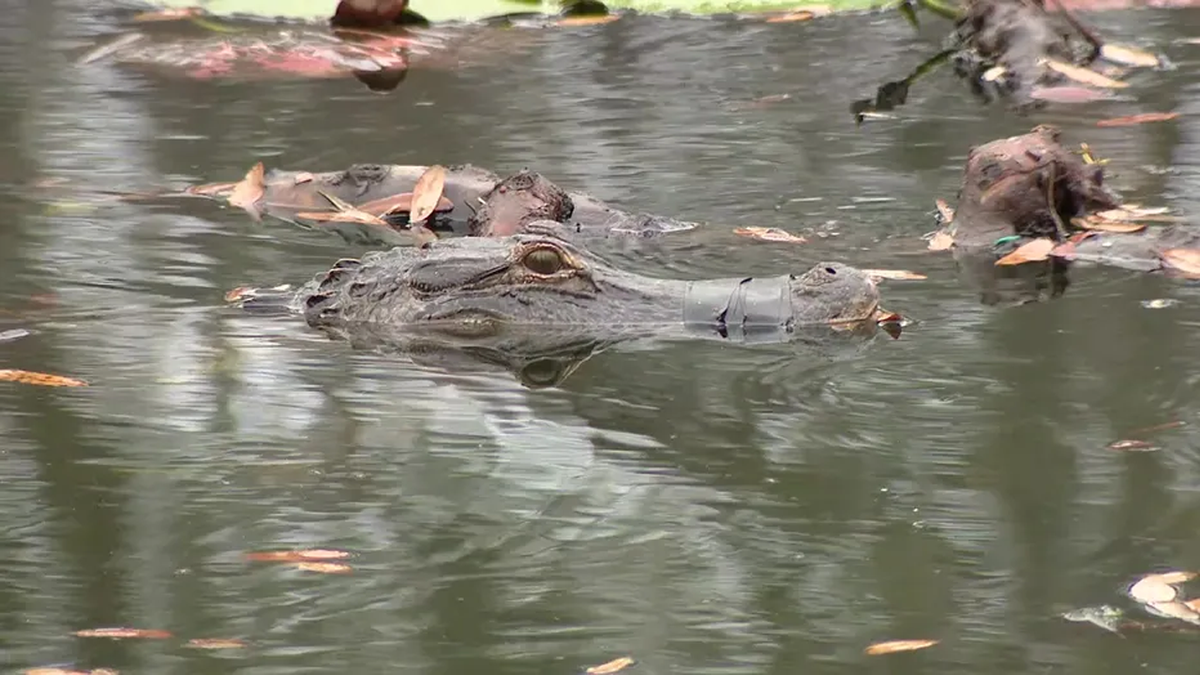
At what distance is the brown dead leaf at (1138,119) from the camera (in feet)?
30.0

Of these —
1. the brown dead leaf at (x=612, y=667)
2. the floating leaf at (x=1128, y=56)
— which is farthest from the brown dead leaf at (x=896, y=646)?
the floating leaf at (x=1128, y=56)

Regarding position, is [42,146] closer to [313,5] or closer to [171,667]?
[313,5]

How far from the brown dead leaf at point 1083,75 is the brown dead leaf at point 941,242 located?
289 cm

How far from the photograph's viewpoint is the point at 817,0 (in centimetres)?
1248

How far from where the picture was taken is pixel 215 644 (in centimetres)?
382

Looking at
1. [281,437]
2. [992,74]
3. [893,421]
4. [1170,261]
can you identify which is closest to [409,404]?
[281,437]

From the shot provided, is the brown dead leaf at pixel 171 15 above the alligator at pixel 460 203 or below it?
→ above

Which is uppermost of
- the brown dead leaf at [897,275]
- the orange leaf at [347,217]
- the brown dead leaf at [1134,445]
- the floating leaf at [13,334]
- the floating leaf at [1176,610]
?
the floating leaf at [1176,610]

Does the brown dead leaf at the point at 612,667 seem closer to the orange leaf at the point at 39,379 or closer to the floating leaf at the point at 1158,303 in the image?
the orange leaf at the point at 39,379

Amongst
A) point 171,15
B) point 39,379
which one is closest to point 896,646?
point 39,379

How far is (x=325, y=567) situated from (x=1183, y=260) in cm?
362

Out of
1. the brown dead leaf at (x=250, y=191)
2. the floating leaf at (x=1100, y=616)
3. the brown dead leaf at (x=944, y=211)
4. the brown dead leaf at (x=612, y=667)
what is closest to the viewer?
the brown dead leaf at (x=612, y=667)

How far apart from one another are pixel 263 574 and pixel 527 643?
706mm

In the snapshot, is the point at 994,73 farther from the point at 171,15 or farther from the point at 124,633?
the point at 124,633
